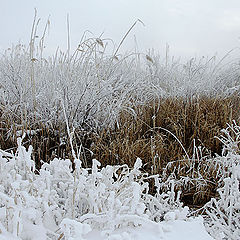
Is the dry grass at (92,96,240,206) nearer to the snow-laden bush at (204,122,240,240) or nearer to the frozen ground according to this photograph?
the snow-laden bush at (204,122,240,240)

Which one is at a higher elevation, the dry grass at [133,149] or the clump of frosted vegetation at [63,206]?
the clump of frosted vegetation at [63,206]

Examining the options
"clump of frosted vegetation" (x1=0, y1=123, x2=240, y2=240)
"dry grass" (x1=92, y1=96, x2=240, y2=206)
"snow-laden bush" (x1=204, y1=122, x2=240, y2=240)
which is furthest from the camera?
"dry grass" (x1=92, y1=96, x2=240, y2=206)

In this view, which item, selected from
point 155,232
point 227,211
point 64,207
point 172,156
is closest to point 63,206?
point 64,207

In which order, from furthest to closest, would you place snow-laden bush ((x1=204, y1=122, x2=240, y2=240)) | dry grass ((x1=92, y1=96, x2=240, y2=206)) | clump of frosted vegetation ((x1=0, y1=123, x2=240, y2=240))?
1. dry grass ((x1=92, y1=96, x2=240, y2=206))
2. snow-laden bush ((x1=204, y1=122, x2=240, y2=240))
3. clump of frosted vegetation ((x1=0, y1=123, x2=240, y2=240))

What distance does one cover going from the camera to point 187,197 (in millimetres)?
1500

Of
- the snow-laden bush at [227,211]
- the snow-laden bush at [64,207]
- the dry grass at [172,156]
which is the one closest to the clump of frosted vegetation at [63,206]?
the snow-laden bush at [64,207]

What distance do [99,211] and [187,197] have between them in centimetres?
82

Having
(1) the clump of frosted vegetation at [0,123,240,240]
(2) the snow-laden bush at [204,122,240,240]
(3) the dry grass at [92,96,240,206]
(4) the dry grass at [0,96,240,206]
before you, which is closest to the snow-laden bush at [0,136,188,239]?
(1) the clump of frosted vegetation at [0,123,240,240]

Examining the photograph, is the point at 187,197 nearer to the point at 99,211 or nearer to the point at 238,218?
the point at 238,218

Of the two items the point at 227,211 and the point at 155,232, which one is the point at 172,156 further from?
the point at 155,232

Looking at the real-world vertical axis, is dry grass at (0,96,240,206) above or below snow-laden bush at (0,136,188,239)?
below

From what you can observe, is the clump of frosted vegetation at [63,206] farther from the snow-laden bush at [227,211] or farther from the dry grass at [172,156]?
the dry grass at [172,156]

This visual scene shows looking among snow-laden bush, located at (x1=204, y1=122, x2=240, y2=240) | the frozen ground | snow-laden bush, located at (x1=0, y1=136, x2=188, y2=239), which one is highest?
snow-laden bush, located at (x1=0, y1=136, x2=188, y2=239)

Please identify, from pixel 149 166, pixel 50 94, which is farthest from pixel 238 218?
pixel 50 94
